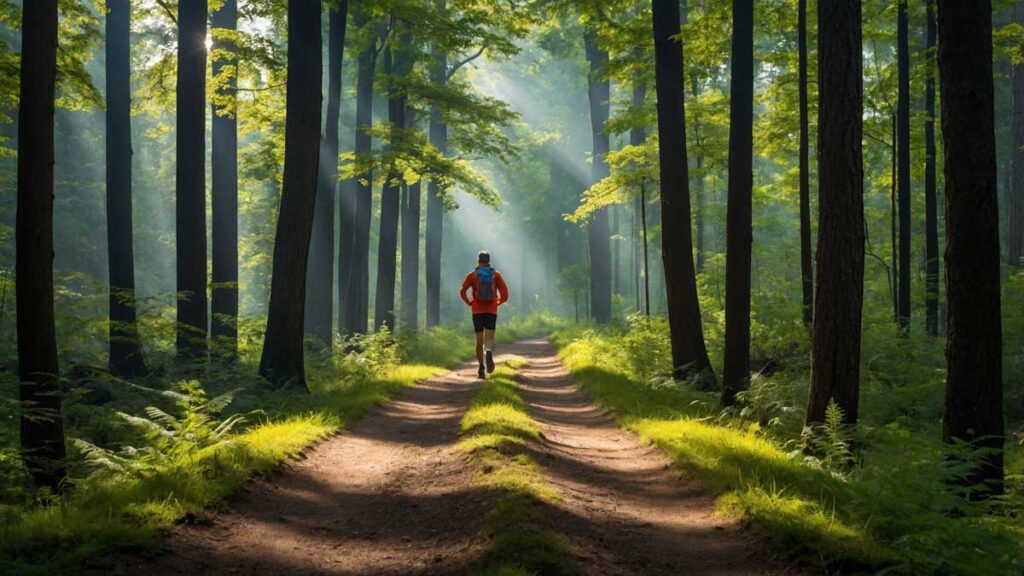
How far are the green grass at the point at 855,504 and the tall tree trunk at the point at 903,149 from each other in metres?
10.0

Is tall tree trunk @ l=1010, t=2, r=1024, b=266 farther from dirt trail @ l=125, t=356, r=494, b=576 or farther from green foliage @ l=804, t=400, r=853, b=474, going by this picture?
dirt trail @ l=125, t=356, r=494, b=576

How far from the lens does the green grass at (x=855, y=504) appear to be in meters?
4.27

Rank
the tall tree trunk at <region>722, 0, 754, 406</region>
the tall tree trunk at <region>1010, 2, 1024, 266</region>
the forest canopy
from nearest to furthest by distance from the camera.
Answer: the forest canopy < the tall tree trunk at <region>722, 0, 754, 406</region> < the tall tree trunk at <region>1010, 2, 1024, 266</region>

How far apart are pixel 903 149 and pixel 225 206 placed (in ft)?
49.8

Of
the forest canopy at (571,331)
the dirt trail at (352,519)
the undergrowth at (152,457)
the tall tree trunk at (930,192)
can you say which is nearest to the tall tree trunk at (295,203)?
the forest canopy at (571,331)

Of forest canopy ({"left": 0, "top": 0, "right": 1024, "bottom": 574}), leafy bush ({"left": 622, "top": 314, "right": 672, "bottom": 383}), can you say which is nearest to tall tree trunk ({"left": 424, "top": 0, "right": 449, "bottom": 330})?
forest canopy ({"left": 0, "top": 0, "right": 1024, "bottom": 574})

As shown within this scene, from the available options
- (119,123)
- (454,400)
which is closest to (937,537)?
(454,400)

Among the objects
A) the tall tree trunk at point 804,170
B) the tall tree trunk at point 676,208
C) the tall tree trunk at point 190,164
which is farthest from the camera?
the tall tree trunk at point 190,164

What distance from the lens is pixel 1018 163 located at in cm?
1950

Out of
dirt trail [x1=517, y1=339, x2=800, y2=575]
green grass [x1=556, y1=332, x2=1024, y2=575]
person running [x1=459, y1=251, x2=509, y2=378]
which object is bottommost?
dirt trail [x1=517, y1=339, x2=800, y2=575]

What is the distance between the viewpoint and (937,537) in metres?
4.30

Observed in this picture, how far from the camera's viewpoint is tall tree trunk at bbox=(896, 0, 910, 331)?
16.3 metres

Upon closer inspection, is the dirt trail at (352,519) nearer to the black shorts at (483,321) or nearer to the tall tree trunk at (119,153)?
the black shorts at (483,321)

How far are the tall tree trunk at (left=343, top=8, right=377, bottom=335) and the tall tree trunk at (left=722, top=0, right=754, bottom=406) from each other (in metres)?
12.3
